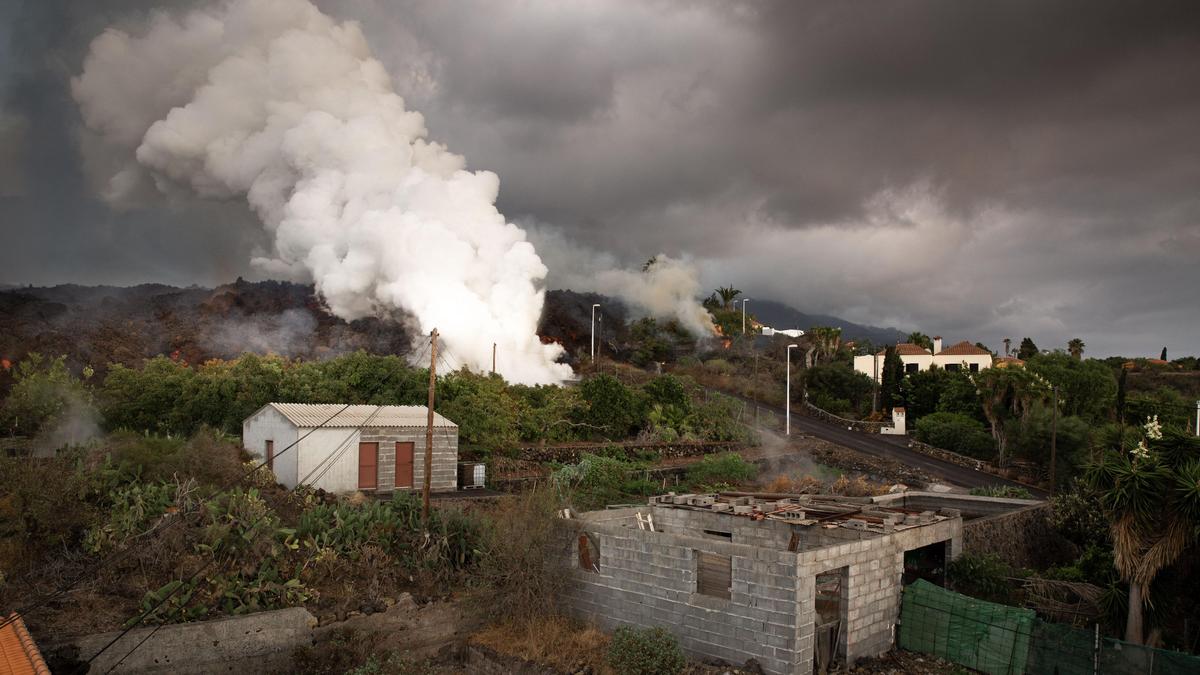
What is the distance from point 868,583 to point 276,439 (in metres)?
17.8

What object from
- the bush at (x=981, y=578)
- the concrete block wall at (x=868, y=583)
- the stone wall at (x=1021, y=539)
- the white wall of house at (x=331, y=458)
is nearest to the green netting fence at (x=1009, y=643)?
the concrete block wall at (x=868, y=583)

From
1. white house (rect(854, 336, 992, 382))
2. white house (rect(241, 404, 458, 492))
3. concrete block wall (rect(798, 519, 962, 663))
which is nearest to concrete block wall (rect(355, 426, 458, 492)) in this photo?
white house (rect(241, 404, 458, 492))

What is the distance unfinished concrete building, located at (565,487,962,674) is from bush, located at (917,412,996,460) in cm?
2271

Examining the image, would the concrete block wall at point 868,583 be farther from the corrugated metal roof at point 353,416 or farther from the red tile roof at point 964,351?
the red tile roof at point 964,351

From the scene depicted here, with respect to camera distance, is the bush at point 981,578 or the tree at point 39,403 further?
the tree at point 39,403

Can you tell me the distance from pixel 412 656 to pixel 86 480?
29.4ft

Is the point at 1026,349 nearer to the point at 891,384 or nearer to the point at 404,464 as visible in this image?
the point at 891,384

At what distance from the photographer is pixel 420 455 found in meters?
25.1

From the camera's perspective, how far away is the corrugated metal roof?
77.4ft

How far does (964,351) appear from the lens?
6375 cm

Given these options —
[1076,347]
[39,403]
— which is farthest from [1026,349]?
[39,403]

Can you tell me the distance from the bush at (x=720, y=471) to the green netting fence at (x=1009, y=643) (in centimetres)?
1548

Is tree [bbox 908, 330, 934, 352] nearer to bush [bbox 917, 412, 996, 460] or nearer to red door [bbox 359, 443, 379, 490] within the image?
bush [bbox 917, 412, 996, 460]

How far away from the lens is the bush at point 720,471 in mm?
31141
